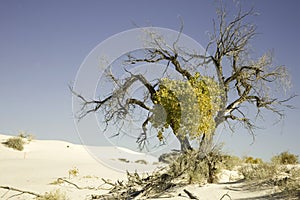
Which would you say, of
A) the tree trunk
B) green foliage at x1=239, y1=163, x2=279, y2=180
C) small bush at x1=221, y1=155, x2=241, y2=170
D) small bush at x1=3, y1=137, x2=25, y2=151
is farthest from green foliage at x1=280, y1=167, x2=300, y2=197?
small bush at x1=3, y1=137, x2=25, y2=151

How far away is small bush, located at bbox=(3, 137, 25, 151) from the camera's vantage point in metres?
31.0

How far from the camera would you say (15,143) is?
31266 mm

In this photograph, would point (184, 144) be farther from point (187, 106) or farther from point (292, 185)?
point (292, 185)

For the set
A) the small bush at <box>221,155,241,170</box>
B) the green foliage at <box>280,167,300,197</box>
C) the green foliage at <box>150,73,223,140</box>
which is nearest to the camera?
the green foliage at <box>280,167,300,197</box>

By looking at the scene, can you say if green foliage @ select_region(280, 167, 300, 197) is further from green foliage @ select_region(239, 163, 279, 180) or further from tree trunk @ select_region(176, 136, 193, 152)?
tree trunk @ select_region(176, 136, 193, 152)

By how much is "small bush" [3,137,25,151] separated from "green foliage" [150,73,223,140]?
79.3 ft

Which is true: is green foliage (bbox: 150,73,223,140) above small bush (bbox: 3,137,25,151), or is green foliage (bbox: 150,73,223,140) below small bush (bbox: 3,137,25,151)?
below

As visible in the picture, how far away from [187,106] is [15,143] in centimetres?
2562

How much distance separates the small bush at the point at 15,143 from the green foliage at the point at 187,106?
24179 mm

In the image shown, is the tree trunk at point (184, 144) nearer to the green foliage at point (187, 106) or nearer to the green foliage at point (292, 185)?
the green foliage at point (187, 106)

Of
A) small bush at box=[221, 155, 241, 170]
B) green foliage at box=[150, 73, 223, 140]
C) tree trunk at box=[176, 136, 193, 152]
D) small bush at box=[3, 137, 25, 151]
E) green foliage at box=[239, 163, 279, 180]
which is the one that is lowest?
green foliage at box=[239, 163, 279, 180]

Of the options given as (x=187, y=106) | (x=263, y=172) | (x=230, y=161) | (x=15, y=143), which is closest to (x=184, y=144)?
(x=187, y=106)

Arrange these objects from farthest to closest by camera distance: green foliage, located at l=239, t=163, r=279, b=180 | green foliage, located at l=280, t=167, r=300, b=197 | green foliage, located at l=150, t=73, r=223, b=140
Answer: green foliage, located at l=150, t=73, r=223, b=140 < green foliage, located at l=239, t=163, r=279, b=180 < green foliage, located at l=280, t=167, r=300, b=197

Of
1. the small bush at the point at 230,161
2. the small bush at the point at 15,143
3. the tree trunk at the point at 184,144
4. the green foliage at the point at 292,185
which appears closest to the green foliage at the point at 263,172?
the green foliage at the point at 292,185
